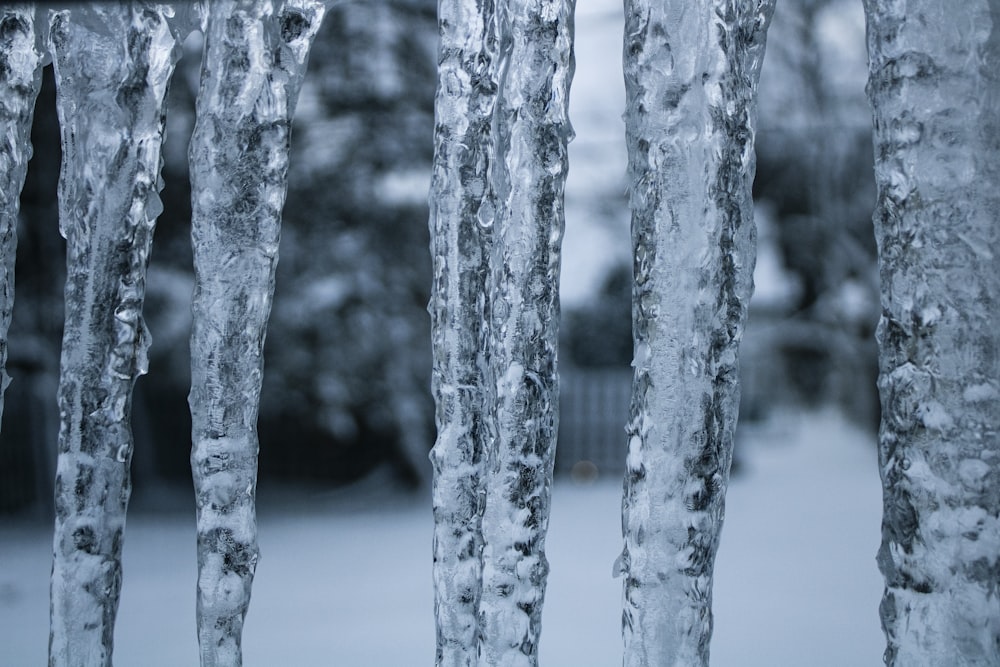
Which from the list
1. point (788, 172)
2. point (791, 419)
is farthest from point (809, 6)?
point (791, 419)

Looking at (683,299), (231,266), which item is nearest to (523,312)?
(683,299)

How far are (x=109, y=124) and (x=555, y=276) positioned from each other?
77 centimetres

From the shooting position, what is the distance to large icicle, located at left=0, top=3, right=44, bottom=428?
151cm

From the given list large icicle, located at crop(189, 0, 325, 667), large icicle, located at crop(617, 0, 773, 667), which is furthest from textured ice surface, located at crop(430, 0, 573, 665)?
large icicle, located at crop(189, 0, 325, 667)

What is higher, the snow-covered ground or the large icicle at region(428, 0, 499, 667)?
the large icicle at region(428, 0, 499, 667)

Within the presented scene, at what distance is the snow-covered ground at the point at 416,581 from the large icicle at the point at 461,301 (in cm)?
126

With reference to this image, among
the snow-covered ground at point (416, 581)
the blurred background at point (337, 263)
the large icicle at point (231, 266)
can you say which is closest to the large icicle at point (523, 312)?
the large icicle at point (231, 266)

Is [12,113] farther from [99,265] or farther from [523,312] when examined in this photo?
[523,312]

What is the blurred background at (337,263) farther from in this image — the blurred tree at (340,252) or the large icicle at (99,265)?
the large icicle at (99,265)

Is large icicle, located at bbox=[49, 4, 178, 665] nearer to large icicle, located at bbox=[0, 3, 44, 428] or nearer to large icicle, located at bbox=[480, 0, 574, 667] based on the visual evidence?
large icicle, located at bbox=[0, 3, 44, 428]

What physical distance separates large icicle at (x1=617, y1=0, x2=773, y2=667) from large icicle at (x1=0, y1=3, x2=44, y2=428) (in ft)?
3.51

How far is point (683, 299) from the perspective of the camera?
3.81 feet

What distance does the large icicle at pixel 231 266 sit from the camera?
130 cm

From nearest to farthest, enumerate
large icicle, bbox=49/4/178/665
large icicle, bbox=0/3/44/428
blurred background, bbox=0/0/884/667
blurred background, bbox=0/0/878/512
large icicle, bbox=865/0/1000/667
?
large icicle, bbox=865/0/1000/667 → large icicle, bbox=49/4/178/665 → large icicle, bbox=0/3/44/428 → blurred background, bbox=0/0/884/667 → blurred background, bbox=0/0/878/512
